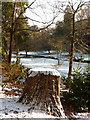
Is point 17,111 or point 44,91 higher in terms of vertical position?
point 44,91

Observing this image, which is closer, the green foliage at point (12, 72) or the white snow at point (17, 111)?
the white snow at point (17, 111)

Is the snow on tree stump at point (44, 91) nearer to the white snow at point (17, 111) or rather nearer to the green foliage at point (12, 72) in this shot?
the white snow at point (17, 111)

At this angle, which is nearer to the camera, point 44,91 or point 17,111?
point 17,111

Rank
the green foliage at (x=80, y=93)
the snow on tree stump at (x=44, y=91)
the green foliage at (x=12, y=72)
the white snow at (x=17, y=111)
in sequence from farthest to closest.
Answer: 1. the green foliage at (x=12, y=72)
2. the green foliage at (x=80, y=93)
3. the snow on tree stump at (x=44, y=91)
4. the white snow at (x=17, y=111)

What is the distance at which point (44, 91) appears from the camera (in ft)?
8.56

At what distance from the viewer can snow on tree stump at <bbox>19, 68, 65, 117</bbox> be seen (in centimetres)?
257

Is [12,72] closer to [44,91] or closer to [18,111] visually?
[44,91]

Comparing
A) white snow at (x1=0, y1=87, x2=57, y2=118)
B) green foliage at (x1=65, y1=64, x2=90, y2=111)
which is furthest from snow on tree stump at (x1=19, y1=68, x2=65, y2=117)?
green foliage at (x1=65, y1=64, x2=90, y2=111)

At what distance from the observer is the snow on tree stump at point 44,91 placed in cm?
257

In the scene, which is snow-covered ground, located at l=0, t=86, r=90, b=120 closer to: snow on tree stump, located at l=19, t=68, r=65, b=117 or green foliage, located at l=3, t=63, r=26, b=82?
snow on tree stump, located at l=19, t=68, r=65, b=117

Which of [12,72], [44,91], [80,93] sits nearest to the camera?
[44,91]

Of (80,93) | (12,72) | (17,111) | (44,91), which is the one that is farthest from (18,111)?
(12,72)

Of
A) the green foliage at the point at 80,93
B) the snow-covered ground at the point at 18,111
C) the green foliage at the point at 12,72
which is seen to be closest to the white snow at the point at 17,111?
the snow-covered ground at the point at 18,111

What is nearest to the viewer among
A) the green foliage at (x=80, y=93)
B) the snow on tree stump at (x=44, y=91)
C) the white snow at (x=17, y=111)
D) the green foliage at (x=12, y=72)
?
the white snow at (x=17, y=111)
